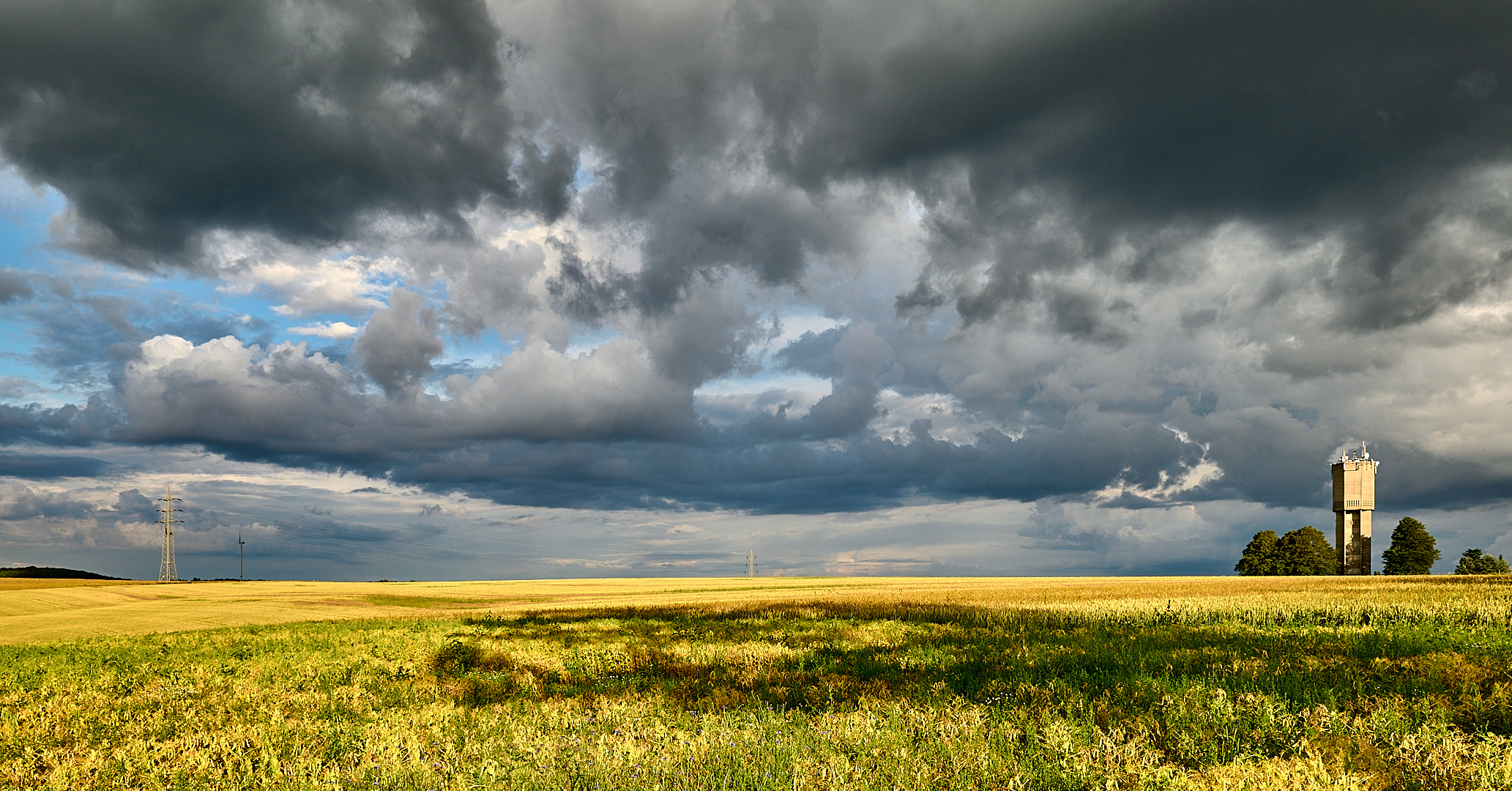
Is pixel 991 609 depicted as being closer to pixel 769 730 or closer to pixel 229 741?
pixel 769 730

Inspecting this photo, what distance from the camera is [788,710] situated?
11.0 metres

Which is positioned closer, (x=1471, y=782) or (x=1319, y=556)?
(x=1471, y=782)

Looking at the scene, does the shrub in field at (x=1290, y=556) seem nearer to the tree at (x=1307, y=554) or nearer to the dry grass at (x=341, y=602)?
the tree at (x=1307, y=554)

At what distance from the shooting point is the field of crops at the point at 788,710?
24.5ft

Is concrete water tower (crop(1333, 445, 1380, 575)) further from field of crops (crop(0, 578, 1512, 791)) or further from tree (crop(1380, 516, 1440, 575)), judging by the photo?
field of crops (crop(0, 578, 1512, 791))

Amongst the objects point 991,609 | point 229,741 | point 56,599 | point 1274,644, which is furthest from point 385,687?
point 56,599

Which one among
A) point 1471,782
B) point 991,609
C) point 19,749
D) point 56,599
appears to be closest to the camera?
point 1471,782

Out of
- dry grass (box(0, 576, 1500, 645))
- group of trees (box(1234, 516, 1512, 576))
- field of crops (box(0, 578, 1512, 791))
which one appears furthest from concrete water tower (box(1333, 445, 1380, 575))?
field of crops (box(0, 578, 1512, 791))


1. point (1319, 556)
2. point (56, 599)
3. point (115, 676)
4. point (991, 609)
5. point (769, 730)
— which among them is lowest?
point (1319, 556)

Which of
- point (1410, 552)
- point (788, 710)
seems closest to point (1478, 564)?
point (1410, 552)

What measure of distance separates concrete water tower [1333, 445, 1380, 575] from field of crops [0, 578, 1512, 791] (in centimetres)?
9906

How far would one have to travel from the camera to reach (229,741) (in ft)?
32.3

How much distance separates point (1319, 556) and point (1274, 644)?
12081 cm

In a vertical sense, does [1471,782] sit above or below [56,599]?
above
